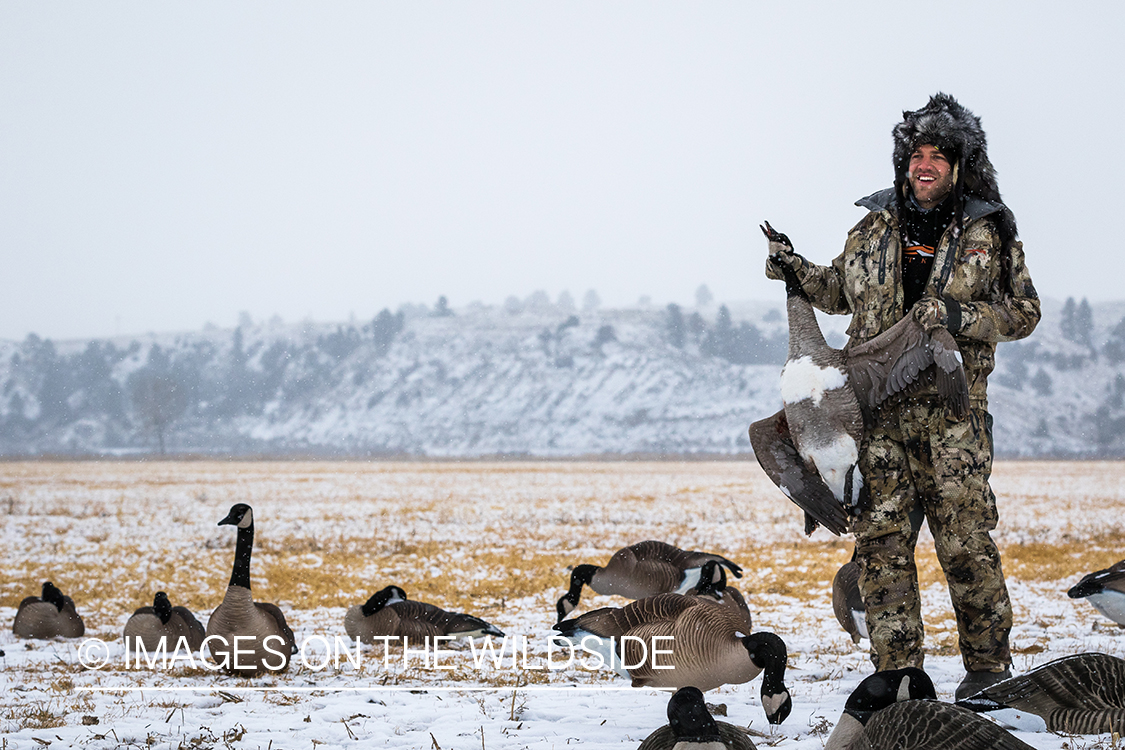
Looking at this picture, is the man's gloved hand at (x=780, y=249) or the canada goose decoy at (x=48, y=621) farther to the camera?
the canada goose decoy at (x=48, y=621)

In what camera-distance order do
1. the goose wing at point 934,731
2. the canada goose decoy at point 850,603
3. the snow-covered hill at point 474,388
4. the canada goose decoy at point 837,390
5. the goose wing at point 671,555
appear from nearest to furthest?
1. the goose wing at point 934,731
2. the canada goose decoy at point 837,390
3. the canada goose decoy at point 850,603
4. the goose wing at point 671,555
5. the snow-covered hill at point 474,388

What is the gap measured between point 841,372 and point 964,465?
0.80 metres

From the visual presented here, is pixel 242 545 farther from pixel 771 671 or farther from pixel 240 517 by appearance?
pixel 771 671

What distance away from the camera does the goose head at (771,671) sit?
411 centimetres

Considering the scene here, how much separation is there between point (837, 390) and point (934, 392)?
513mm

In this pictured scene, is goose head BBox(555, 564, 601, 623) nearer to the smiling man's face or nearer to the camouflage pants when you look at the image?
→ the camouflage pants

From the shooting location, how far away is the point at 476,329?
16688 centimetres

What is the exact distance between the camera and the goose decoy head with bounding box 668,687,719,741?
10.4 feet

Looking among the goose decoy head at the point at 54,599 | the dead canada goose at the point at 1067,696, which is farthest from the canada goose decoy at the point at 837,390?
the goose decoy head at the point at 54,599

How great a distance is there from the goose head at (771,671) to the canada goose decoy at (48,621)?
6.16m

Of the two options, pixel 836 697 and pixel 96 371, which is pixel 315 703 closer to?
pixel 836 697

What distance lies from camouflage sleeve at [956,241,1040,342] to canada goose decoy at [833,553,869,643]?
2.57 meters

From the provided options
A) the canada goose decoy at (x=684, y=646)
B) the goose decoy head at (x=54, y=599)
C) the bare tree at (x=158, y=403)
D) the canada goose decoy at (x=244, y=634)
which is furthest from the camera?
the bare tree at (x=158, y=403)

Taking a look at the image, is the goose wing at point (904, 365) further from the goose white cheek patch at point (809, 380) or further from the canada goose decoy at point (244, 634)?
the canada goose decoy at point (244, 634)
